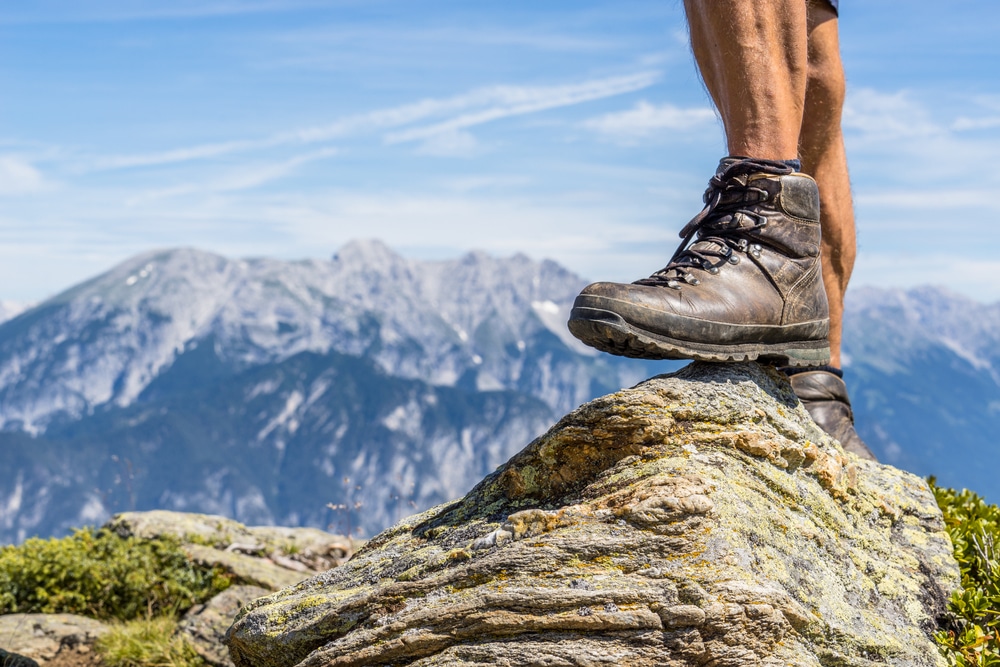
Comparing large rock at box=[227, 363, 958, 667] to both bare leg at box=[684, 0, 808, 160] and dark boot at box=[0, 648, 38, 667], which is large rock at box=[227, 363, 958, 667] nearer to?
bare leg at box=[684, 0, 808, 160]

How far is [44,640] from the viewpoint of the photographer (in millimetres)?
7281

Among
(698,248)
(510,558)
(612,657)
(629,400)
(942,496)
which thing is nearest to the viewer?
(612,657)

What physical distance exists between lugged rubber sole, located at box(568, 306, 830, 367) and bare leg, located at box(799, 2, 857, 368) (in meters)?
0.95

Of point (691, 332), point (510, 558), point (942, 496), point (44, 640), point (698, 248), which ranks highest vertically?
point (698, 248)

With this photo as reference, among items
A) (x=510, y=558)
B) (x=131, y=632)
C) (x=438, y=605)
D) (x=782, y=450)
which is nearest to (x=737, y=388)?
(x=782, y=450)

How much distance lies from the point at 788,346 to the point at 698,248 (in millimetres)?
718

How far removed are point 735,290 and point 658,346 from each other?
58 cm

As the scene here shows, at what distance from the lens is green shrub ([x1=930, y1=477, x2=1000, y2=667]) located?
14.3ft

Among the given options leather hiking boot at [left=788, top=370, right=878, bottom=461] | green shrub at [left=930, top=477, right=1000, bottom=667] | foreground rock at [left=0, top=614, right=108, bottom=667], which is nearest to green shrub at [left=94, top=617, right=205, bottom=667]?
foreground rock at [left=0, top=614, right=108, bottom=667]

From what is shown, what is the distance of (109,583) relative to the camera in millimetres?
8297

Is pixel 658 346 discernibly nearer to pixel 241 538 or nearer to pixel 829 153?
pixel 829 153

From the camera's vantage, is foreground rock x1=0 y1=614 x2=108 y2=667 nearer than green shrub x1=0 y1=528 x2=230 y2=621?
Yes

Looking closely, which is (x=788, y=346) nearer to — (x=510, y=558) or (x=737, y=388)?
(x=737, y=388)

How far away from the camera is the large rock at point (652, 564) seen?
3545 millimetres
